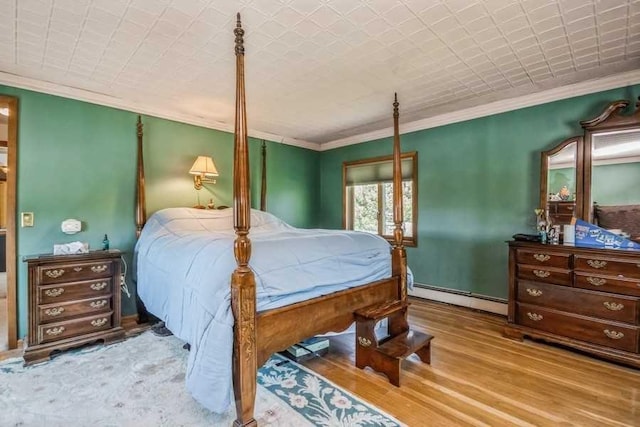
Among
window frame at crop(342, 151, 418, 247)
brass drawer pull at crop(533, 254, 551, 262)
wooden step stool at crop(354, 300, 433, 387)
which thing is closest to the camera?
wooden step stool at crop(354, 300, 433, 387)

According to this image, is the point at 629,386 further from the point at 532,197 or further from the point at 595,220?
the point at 532,197

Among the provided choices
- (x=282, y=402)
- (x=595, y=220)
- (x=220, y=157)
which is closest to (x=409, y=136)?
(x=595, y=220)

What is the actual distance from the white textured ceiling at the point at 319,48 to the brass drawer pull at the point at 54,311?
6.73ft

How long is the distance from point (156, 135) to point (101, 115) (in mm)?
559

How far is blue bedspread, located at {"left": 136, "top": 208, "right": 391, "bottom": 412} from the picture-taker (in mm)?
1628

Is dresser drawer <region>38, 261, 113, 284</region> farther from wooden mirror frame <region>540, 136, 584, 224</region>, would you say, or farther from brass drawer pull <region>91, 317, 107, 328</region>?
wooden mirror frame <region>540, 136, 584, 224</region>

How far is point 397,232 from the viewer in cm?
276

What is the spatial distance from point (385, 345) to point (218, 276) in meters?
1.37

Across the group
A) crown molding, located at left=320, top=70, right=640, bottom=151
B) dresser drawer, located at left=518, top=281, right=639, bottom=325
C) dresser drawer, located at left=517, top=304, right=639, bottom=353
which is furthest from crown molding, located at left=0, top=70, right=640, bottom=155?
dresser drawer, located at left=517, top=304, right=639, bottom=353

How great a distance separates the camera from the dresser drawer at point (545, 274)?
2.65m

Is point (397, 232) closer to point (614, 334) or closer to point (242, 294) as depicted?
point (242, 294)

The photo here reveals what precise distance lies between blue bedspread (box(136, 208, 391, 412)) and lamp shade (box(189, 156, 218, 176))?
2.52 feet

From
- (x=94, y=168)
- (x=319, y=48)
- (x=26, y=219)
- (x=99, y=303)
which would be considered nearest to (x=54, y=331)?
(x=99, y=303)

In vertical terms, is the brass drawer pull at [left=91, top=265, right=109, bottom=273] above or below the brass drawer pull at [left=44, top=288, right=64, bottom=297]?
above
